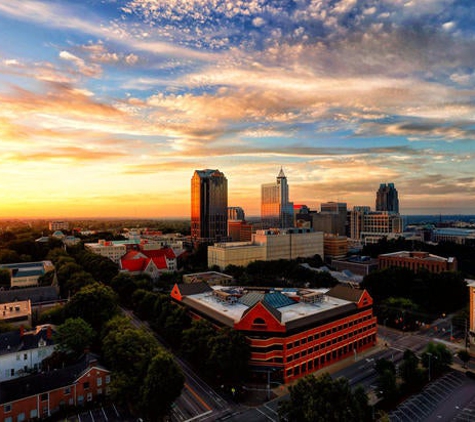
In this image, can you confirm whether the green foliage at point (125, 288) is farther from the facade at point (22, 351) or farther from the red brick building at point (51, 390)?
the red brick building at point (51, 390)

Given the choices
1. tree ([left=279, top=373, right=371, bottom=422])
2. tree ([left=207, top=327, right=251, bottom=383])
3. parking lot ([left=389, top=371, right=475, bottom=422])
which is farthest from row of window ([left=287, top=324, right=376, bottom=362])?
tree ([left=279, top=373, right=371, bottom=422])

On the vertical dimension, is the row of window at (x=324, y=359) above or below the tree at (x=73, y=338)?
below

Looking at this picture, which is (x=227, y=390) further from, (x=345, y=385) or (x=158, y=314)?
(x=158, y=314)

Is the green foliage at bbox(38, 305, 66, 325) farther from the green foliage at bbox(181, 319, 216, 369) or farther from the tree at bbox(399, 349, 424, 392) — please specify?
the tree at bbox(399, 349, 424, 392)

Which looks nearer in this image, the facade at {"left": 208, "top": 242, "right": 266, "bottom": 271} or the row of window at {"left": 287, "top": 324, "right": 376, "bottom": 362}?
the row of window at {"left": 287, "top": 324, "right": 376, "bottom": 362}

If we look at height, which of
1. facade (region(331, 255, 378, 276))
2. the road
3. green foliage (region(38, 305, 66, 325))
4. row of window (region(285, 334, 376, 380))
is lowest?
the road

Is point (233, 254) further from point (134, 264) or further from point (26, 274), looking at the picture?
point (26, 274)

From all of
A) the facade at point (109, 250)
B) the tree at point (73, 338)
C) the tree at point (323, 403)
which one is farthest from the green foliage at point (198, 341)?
the facade at point (109, 250)
